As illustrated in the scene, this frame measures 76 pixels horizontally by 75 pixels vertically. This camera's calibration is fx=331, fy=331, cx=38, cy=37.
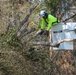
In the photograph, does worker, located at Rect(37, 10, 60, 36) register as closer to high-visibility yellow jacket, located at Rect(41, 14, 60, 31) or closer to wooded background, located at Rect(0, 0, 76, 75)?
high-visibility yellow jacket, located at Rect(41, 14, 60, 31)

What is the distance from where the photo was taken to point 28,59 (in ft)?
43.9

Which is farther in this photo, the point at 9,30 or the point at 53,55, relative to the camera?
the point at 53,55

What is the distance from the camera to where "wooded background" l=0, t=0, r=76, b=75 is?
12.7 m

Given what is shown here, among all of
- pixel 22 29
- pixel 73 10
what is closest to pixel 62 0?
pixel 73 10

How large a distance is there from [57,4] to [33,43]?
9.94 ft

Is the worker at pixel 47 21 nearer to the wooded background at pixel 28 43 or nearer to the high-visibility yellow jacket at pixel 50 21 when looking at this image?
the high-visibility yellow jacket at pixel 50 21

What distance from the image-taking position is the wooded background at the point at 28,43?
12695mm

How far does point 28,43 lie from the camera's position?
13.0 m

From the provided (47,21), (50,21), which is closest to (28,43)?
(47,21)

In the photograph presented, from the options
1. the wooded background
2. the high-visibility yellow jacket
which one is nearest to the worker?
the high-visibility yellow jacket

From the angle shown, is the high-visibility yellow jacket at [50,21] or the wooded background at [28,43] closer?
the high-visibility yellow jacket at [50,21]

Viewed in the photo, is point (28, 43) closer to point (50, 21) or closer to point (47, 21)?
point (47, 21)

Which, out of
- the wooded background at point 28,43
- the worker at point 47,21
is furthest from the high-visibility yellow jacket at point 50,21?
the wooded background at point 28,43

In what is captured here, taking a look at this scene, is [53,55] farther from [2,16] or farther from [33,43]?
[2,16]
